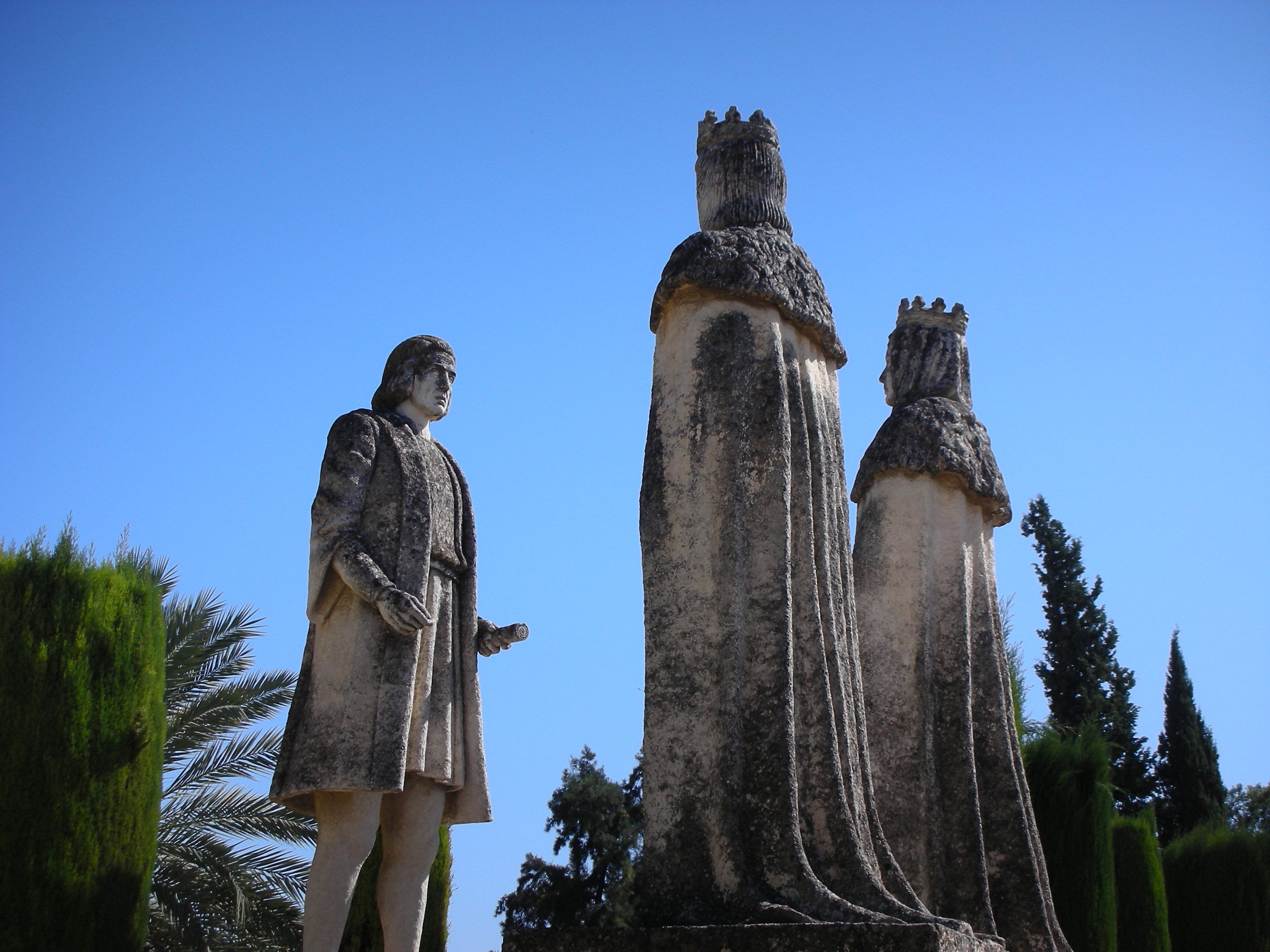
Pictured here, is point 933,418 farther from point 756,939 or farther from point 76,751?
point 76,751

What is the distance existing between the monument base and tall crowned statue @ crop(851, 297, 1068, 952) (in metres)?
2.99

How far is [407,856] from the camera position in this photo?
663 centimetres

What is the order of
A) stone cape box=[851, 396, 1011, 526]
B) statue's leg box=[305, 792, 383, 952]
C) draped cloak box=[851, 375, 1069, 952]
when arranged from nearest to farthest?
statue's leg box=[305, 792, 383, 952] → draped cloak box=[851, 375, 1069, 952] → stone cape box=[851, 396, 1011, 526]

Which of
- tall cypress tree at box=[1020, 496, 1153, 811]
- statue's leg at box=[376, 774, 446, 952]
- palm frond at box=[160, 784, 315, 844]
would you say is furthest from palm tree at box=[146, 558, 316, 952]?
tall cypress tree at box=[1020, 496, 1153, 811]

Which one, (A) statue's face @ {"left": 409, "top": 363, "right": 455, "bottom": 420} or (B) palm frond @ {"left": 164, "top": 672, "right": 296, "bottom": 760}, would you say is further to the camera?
(B) palm frond @ {"left": 164, "top": 672, "right": 296, "bottom": 760}

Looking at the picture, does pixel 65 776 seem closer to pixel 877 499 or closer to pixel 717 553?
pixel 717 553

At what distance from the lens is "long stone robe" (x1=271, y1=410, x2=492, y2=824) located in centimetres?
638

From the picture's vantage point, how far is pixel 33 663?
750cm

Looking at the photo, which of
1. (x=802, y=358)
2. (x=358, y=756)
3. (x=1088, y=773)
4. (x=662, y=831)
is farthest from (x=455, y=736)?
(x=1088, y=773)

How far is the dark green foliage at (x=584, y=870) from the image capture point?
17.7 meters

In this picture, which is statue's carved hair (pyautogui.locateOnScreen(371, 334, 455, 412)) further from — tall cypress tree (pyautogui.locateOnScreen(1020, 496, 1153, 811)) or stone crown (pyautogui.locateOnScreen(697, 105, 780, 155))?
tall cypress tree (pyautogui.locateOnScreen(1020, 496, 1153, 811))

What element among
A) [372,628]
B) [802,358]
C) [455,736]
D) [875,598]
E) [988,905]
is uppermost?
[802,358]

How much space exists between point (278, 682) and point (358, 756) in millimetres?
8668

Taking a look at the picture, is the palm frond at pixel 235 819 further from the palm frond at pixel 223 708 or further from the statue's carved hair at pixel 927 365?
the statue's carved hair at pixel 927 365
